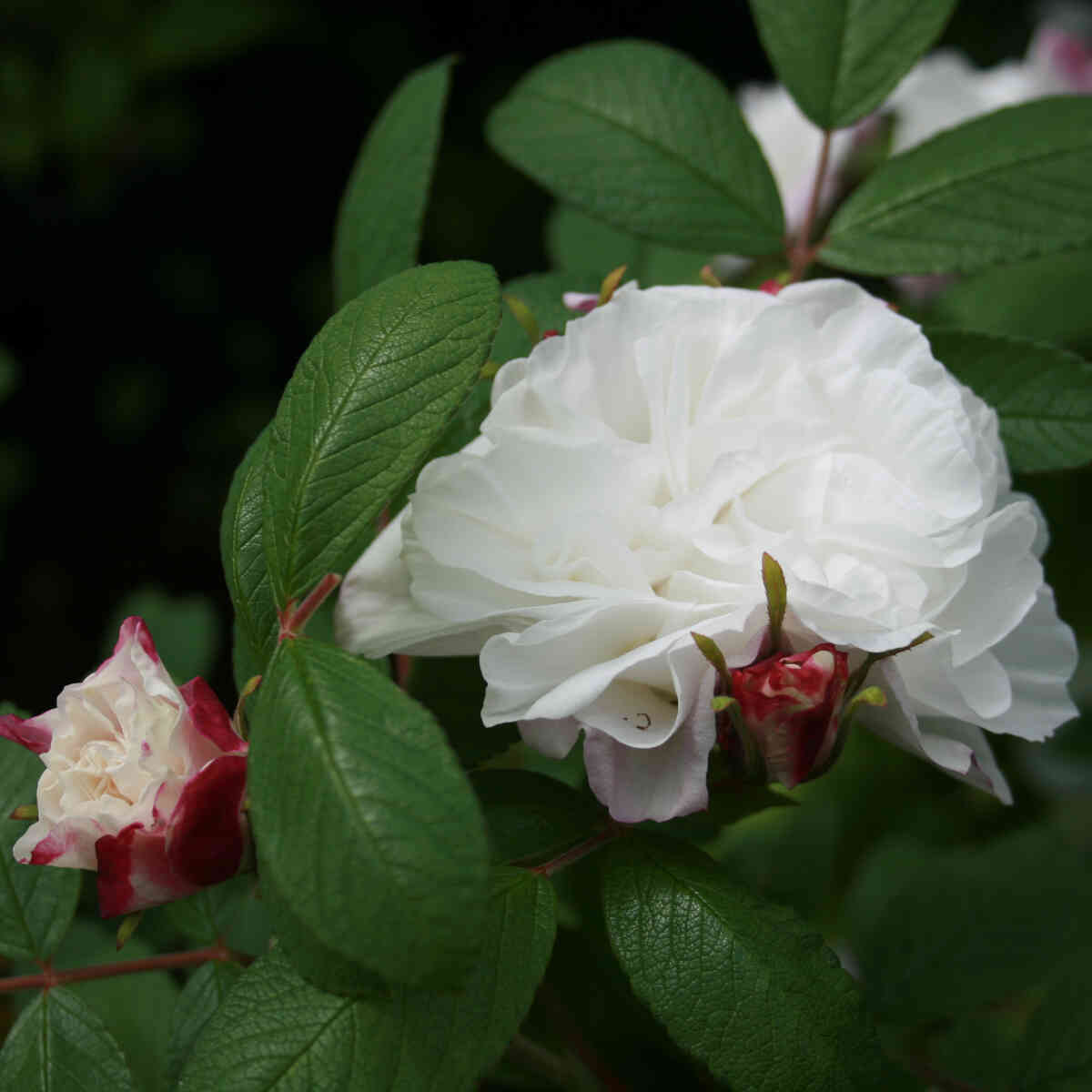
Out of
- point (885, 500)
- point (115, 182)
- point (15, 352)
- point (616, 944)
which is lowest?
point (15, 352)

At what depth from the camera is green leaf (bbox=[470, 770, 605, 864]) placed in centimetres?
51

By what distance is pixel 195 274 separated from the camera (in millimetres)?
1843

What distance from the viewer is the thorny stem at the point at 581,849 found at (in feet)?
1.63

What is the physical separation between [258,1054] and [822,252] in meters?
0.50

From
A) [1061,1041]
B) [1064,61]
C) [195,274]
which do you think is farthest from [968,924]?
[195,274]

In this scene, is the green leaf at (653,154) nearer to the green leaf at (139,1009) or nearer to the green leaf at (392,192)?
the green leaf at (392,192)

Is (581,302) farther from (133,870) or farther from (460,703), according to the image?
(133,870)

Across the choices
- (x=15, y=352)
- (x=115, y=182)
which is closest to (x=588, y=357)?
(x=115, y=182)

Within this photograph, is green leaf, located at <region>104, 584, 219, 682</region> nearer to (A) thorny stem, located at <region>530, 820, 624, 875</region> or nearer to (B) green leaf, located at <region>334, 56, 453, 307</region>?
(B) green leaf, located at <region>334, 56, 453, 307</region>

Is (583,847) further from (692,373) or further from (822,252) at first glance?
(822,252)

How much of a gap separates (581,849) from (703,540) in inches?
5.4

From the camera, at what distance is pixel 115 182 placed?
1.74 metres

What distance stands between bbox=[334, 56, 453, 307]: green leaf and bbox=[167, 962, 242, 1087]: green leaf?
35cm

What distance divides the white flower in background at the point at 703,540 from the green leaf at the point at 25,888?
17 cm
